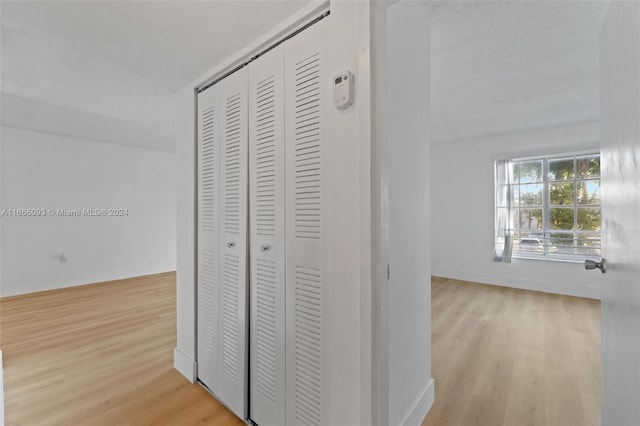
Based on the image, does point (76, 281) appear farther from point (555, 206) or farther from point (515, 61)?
point (555, 206)

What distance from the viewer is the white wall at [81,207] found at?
159 inches

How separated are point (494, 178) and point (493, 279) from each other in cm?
165

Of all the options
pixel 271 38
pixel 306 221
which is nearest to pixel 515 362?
pixel 306 221

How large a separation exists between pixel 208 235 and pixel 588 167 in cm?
510

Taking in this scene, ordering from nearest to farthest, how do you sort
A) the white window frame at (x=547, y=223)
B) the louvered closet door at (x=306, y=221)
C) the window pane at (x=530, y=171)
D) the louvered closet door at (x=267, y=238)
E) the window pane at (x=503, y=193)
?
the louvered closet door at (x=306, y=221), the louvered closet door at (x=267, y=238), the white window frame at (x=547, y=223), the window pane at (x=530, y=171), the window pane at (x=503, y=193)

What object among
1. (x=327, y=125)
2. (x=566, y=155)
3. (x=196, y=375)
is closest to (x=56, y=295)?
(x=196, y=375)

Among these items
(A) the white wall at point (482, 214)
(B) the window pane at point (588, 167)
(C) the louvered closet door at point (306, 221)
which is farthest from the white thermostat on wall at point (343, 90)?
(B) the window pane at point (588, 167)

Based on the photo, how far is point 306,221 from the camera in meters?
1.34

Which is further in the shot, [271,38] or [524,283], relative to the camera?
[524,283]

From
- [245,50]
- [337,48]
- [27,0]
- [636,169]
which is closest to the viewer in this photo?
[636,169]

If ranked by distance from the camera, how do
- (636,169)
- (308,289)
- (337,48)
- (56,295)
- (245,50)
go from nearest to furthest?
1. (636,169)
2. (337,48)
3. (308,289)
4. (245,50)
5. (56,295)

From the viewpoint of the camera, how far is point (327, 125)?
4.06ft

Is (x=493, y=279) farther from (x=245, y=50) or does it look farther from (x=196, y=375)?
(x=245, y=50)

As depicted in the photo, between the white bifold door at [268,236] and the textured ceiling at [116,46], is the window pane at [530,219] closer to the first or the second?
the white bifold door at [268,236]
